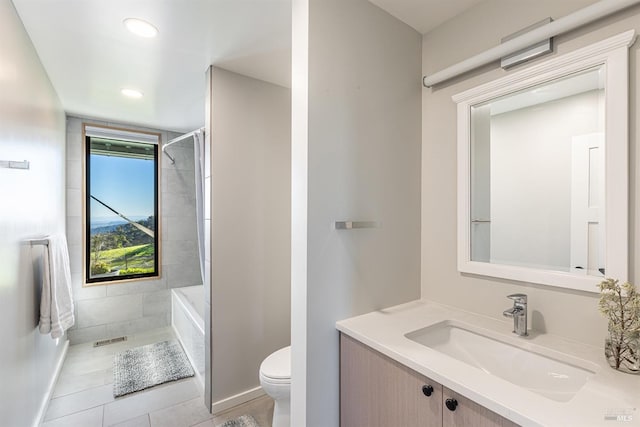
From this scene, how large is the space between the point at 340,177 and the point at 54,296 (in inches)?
77.7

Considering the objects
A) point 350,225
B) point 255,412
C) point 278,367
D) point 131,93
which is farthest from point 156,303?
point 350,225

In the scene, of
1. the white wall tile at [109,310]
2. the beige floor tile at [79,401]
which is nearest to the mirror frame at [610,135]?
the beige floor tile at [79,401]

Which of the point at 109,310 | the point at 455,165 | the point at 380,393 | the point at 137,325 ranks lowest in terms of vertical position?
the point at 137,325

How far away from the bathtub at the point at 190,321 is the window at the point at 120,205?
0.48 metres

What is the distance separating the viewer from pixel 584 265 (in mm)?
1144

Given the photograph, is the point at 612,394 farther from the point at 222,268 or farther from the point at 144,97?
the point at 144,97

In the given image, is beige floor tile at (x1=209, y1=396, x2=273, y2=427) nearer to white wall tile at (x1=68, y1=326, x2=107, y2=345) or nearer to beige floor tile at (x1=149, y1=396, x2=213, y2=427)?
beige floor tile at (x1=149, y1=396, x2=213, y2=427)

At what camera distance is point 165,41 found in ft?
5.71

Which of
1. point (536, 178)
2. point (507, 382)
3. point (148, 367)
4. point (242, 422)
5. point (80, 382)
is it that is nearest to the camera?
point (507, 382)

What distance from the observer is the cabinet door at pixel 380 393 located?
0.98 m

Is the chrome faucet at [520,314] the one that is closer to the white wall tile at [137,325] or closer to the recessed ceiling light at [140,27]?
the recessed ceiling light at [140,27]

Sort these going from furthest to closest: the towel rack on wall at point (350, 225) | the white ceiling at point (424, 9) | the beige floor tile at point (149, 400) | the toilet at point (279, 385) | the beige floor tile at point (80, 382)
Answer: the beige floor tile at point (80, 382) → the beige floor tile at point (149, 400) → the toilet at point (279, 385) → the white ceiling at point (424, 9) → the towel rack on wall at point (350, 225)

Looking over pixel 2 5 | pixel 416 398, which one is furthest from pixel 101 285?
pixel 416 398

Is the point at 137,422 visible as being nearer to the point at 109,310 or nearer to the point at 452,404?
the point at 109,310
